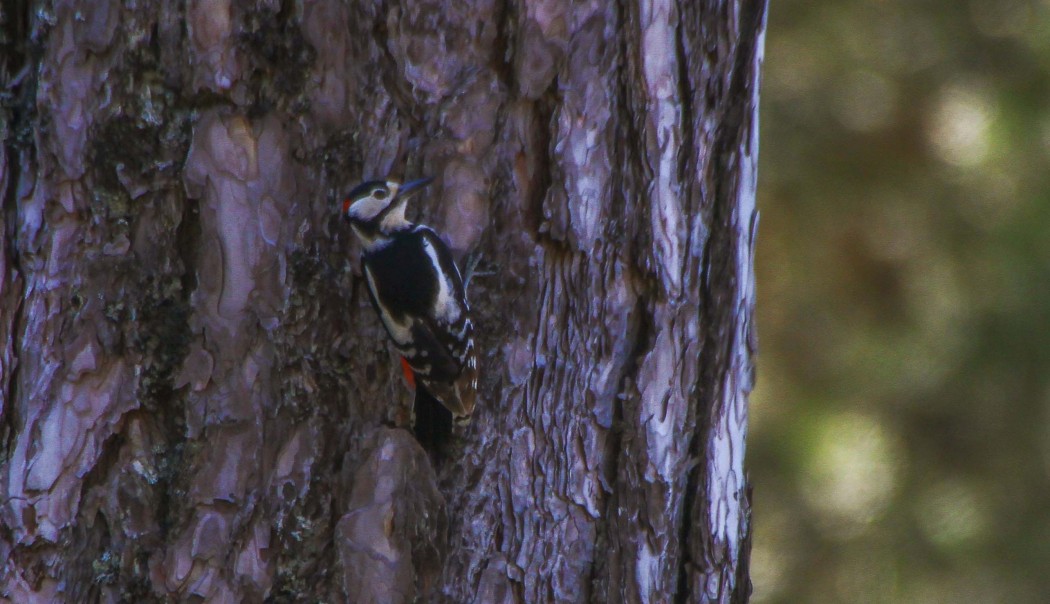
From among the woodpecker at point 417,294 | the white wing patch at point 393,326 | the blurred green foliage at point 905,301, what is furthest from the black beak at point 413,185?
the blurred green foliage at point 905,301

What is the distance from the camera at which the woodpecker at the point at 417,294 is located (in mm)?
2084

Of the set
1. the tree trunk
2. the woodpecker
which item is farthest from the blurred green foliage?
the tree trunk

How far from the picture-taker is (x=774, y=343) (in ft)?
14.5

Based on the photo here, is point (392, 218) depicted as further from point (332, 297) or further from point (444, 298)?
point (444, 298)

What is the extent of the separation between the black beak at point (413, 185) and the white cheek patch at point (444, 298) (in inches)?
8.5

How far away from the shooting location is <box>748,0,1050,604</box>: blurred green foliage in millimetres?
4184

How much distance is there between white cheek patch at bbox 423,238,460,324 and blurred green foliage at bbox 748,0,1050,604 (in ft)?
7.14

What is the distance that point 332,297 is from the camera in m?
2.03

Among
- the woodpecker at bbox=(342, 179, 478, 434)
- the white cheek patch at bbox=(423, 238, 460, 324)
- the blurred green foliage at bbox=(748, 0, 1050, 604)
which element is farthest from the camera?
the blurred green foliage at bbox=(748, 0, 1050, 604)

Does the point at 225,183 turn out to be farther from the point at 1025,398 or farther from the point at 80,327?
the point at 1025,398

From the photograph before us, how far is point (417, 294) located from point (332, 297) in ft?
1.91

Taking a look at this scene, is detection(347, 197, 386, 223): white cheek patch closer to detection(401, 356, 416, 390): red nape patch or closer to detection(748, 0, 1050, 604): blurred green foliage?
detection(401, 356, 416, 390): red nape patch

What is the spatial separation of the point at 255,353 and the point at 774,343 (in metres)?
2.92

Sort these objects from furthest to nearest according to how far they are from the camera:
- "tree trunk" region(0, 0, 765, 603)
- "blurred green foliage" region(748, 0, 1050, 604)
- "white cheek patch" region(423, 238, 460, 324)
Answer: "blurred green foliage" region(748, 0, 1050, 604), "white cheek patch" region(423, 238, 460, 324), "tree trunk" region(0, 0, 765, 603)
